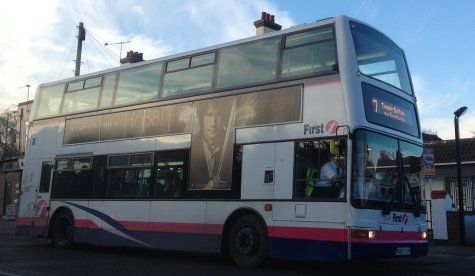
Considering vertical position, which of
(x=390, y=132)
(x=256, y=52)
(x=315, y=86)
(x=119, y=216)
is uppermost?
(x=256, y=52)

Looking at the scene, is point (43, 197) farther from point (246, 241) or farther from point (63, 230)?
point (246, 241)

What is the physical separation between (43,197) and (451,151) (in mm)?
17796

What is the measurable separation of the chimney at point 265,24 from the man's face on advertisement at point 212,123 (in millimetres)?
6919

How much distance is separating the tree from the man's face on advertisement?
42.7m

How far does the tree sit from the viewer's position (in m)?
50.6

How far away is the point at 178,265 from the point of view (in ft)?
35.6

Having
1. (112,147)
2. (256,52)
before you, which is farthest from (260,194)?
(112,147)

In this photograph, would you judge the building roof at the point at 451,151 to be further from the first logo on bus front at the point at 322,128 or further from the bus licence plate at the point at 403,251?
the first logo on bus front at the point at 322,128

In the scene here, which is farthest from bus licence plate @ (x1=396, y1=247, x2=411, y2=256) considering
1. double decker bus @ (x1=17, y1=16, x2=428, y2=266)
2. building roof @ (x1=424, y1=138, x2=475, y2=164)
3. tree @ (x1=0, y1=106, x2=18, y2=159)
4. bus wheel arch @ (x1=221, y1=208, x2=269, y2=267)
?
tree @ (x1=0, y1=106, x2=18, y2=159)

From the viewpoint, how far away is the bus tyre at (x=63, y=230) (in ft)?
47.5

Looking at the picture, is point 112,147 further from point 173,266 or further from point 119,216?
point 173,266

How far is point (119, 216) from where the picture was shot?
13.1 meters

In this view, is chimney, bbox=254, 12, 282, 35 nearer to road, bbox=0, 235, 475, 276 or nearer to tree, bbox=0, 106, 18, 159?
road, bbox=0, 235, 475, 276

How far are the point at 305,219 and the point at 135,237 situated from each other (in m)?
4.92
